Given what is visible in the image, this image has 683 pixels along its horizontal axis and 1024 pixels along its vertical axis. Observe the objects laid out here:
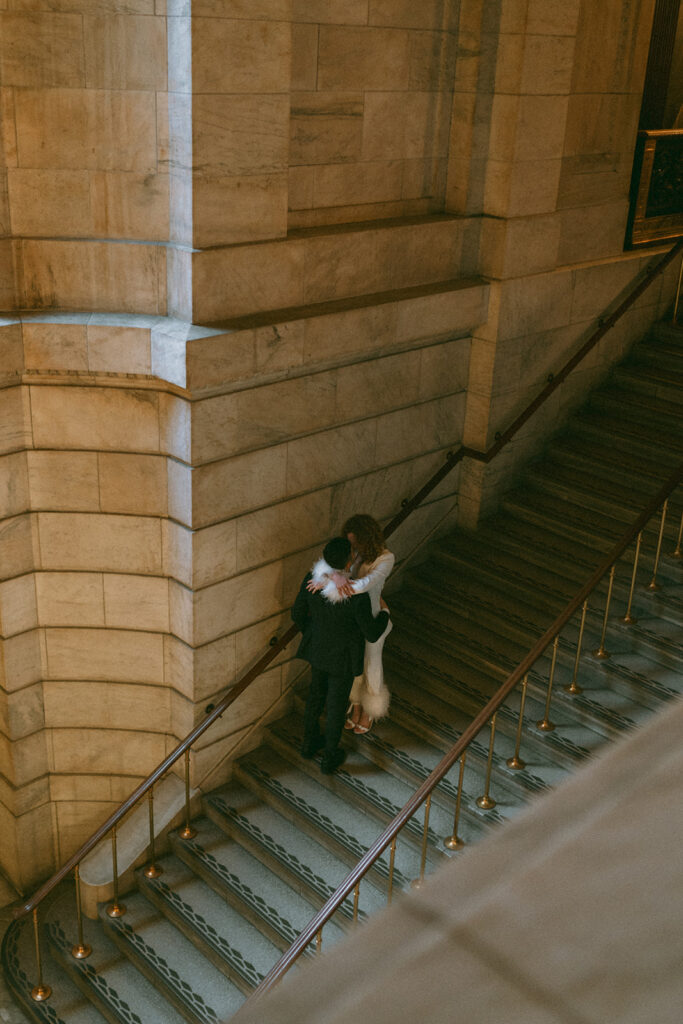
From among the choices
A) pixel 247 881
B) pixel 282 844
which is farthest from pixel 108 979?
pixel 282 844

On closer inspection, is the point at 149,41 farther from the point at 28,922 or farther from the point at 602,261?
the point at 28,922

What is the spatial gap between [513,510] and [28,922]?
4770 mm

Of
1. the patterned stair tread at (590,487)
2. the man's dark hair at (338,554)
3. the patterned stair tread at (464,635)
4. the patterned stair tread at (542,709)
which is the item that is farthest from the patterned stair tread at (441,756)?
the patterned stair tread at (590,487)

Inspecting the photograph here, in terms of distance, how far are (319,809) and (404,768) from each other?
612 mm

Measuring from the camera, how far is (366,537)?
20.9 ft

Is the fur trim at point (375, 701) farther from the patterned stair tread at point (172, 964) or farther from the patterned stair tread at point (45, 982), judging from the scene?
the patterned stair tread at point (45, 982)

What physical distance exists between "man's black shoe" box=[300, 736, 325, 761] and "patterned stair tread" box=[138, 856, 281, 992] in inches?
41.3

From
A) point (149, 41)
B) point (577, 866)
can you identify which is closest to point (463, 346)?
point (149, 41)

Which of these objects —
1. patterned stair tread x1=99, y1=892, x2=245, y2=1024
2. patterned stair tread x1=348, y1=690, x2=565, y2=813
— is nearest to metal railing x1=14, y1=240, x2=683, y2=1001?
patterned stair tread x1=99, y1=892, x2=245, y2=1024

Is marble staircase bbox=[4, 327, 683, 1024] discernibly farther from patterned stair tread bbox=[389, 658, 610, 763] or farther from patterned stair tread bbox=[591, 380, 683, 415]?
patterned stair tread bbox=[591, 380, 683, 415]

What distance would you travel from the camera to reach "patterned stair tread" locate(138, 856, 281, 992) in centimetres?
606

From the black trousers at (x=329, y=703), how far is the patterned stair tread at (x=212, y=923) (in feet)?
3.81

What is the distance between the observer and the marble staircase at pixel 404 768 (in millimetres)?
6223

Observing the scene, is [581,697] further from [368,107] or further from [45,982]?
[368,107]
